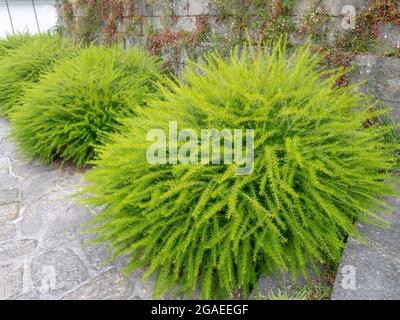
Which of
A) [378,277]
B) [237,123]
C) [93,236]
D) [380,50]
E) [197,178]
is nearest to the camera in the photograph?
[378,277]

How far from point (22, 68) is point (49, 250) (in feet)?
8.80

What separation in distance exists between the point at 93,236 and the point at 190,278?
0.79 meters

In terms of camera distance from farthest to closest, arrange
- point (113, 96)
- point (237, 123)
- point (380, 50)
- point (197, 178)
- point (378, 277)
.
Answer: point (113, 96) < point (380, 50) < point (237, 123) < point (197, 178) < point (378, 277)

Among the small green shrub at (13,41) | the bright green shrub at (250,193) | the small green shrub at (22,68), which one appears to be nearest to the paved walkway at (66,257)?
the bright green shrub at (250,193)

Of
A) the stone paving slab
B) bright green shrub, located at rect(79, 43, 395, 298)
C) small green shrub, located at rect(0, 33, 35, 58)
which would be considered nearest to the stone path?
bright green shrub, located at rect(79, 43, 395, 298)

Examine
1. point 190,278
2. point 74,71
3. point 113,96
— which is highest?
point 74,71

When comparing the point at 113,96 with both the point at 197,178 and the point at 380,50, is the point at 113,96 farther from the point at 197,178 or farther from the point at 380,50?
the point at 380,50

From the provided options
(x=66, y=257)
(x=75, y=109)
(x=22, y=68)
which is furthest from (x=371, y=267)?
(x=22, y=68)

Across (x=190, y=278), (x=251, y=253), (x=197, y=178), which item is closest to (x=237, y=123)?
(x=197, y=178)

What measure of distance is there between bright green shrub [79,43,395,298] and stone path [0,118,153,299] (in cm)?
19

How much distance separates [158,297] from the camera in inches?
66.7

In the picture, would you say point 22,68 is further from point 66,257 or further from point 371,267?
point 371,267

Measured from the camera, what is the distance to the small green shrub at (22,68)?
3.93 meters
